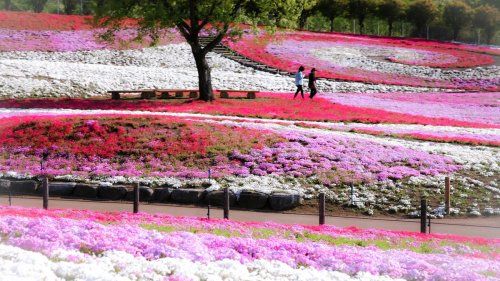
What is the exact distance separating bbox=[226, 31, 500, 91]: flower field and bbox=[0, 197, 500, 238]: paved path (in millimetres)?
38876

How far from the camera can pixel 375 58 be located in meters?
75.9

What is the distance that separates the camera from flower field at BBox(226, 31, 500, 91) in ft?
218

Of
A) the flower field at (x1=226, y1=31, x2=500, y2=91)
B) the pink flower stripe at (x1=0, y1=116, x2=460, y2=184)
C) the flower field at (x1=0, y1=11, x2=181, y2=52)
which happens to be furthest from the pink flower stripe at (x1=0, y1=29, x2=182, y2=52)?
the pink flower stripe at (x1=0, y1=116, x2=460, y2=184)

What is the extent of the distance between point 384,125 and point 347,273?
25.0 meters

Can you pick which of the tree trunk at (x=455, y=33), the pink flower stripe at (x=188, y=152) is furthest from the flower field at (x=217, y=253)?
the tree trunk at (x=455, y=33)

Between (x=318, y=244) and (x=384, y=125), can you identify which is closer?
(x=318, y=244)

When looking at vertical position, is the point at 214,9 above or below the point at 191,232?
above

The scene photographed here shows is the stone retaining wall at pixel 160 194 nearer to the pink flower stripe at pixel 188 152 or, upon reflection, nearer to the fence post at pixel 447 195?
the pink flower stripe at pixel 188 152

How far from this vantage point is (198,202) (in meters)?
23.9

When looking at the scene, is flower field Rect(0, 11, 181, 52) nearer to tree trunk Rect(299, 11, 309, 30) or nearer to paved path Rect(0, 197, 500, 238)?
tree trunk Rect(299, 11, 309, 30)

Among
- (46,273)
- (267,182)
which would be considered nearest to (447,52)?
(267,182)

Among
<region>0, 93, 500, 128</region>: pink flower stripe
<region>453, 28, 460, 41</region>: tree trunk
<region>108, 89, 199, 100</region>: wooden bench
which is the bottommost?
<region>0, 93, 500, 128</region>: pink flower stripe

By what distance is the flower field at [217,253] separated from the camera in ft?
44.0

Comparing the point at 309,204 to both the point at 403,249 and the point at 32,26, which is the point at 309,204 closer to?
the point at 403,249
